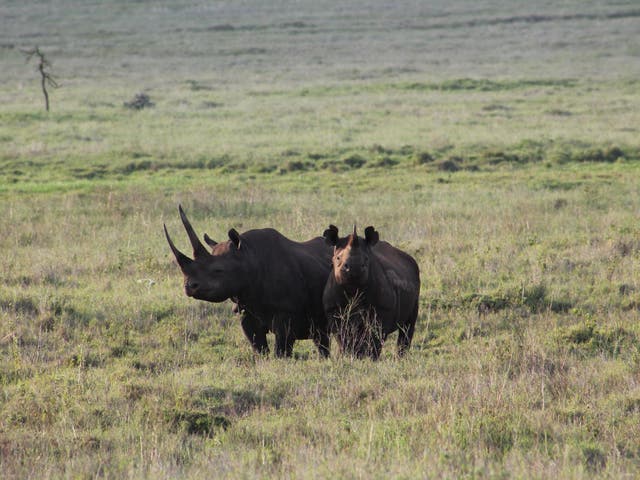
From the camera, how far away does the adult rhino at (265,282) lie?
8945 mm

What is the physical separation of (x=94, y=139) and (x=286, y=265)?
2124cm

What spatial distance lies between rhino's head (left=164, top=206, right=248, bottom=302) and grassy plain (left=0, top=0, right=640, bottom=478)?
0.67 meters

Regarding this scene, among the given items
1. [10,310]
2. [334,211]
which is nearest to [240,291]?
[10,310]

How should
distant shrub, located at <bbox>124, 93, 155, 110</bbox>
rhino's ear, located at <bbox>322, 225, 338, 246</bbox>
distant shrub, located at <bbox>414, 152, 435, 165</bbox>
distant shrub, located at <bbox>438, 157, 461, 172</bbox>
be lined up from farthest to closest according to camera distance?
distant shrub, located at <bbox>124, 93, 155, 110</bbox> < distant shrub, located at <bbox>414, 152, 435, 165</bbox> < distant shrub, located at <bbox>438, 157, 461, 172</bbox> < rhino's ear, located at <bbox>322, 225, 338, 246</bbox>

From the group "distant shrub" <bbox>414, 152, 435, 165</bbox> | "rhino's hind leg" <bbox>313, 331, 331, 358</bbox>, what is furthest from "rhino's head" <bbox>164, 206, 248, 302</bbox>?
"distant shrub" <bbox>414, 152, 435, 165</bbox>

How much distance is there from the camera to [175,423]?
7.20m

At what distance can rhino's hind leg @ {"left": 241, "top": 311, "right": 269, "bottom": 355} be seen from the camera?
9648mm

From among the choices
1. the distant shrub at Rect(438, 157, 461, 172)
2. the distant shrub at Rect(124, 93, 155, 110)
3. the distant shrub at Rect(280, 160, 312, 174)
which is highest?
the distant shrub at Rect(438, 157, 461, 172)

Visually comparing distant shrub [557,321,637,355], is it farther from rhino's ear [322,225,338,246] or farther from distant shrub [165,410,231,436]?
distant shrub [165,410,231,436]

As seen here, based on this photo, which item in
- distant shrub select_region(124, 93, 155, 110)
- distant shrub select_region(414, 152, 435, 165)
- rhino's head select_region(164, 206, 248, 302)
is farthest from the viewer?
distant shrub select_region(124, 93, 155, 110)

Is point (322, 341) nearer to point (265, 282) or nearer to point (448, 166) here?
point (265, 282)

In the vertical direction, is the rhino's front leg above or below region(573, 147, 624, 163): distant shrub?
above

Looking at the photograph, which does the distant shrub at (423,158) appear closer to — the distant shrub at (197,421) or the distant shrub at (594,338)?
the distant shrub at (594,338)

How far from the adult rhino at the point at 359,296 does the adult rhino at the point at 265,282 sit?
0.45 meters
